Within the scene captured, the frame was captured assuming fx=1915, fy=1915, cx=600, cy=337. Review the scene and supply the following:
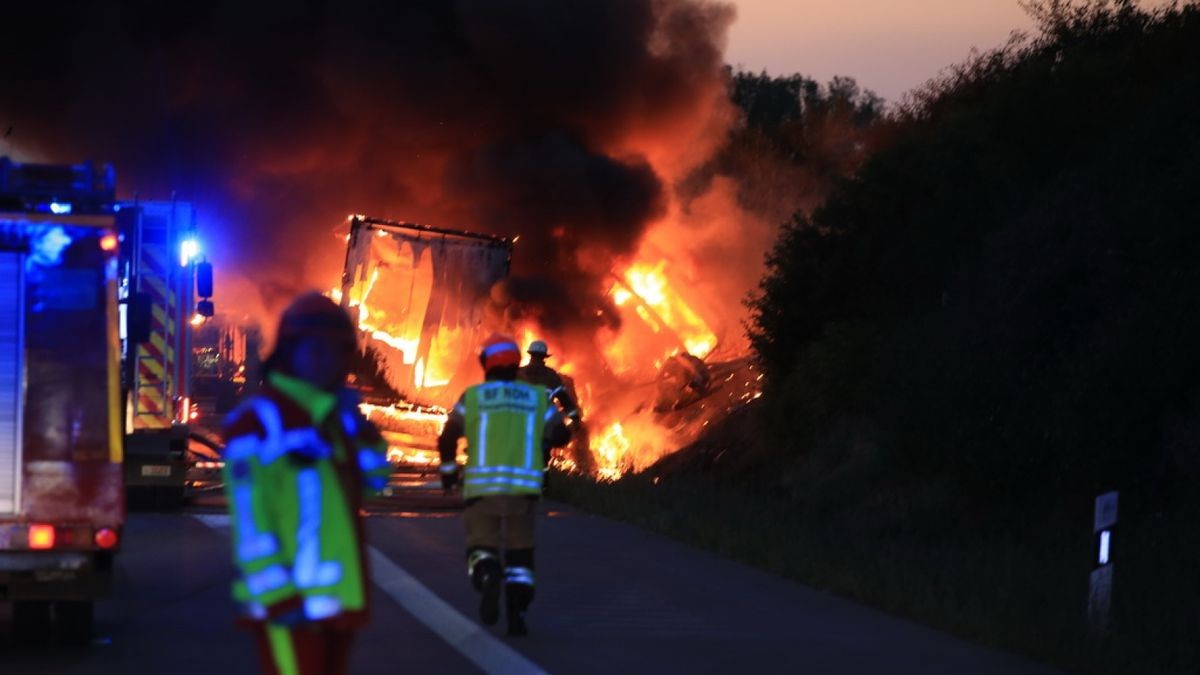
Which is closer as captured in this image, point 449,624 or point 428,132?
point 449,624

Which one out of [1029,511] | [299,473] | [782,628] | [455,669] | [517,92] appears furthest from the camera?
[517,92]

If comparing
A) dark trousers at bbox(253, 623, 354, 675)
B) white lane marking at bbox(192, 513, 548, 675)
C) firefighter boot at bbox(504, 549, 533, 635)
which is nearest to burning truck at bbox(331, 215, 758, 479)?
white lane marking at bbox(192, 513, 548, 675)

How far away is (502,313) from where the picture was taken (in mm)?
29969

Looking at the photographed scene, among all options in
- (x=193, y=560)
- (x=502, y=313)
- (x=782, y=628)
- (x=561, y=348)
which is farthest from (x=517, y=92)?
(x=782, y=628)

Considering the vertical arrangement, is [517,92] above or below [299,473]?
above

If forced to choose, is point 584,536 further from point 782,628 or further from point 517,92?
point 517,92

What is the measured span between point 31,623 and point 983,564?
6570 millimetres

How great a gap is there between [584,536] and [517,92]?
23885 millimetres

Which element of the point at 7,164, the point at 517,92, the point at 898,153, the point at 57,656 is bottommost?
the point at 57,656

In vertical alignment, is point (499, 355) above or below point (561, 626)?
above

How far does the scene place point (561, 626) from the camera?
424 inches

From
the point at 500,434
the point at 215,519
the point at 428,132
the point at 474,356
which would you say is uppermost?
the point at 428,132

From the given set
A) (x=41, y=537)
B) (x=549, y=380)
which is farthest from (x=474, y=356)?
(x=41, y=537)

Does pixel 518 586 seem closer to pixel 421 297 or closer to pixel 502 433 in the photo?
pixel 502 433
